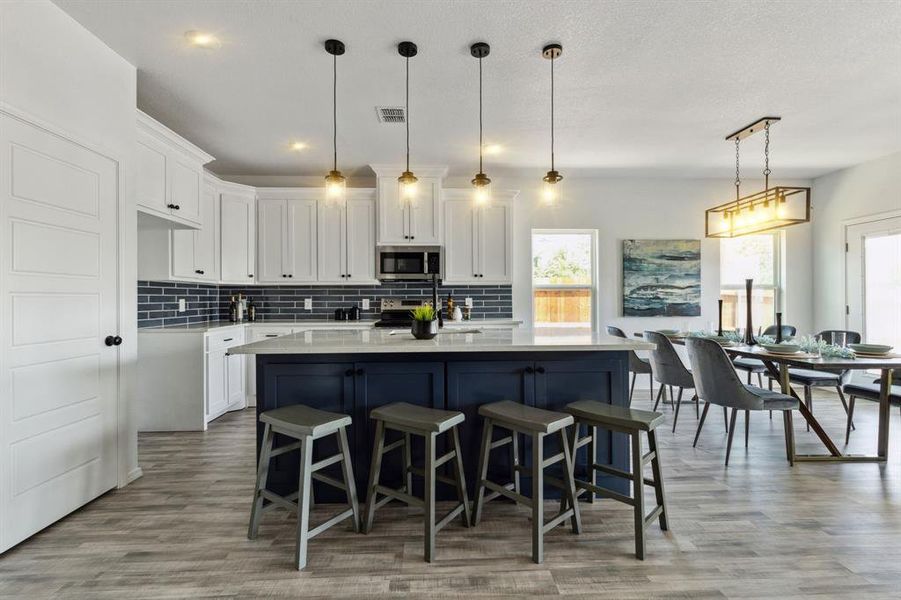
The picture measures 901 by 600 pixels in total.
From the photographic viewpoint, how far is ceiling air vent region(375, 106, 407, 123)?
348 centimetres

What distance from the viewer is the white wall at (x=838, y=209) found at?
184 inches

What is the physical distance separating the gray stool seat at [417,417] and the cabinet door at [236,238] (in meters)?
3.27

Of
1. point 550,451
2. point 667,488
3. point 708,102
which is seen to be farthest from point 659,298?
point 550,451

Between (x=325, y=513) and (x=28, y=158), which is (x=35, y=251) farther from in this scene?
(x=325, y=513)

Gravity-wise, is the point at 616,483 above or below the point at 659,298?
below

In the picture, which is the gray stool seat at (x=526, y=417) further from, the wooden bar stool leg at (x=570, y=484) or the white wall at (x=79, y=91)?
the white wall at (x=79, y=91)

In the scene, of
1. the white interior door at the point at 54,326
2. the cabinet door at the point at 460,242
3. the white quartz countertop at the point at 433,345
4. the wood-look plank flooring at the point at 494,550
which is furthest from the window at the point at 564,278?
the white interior door at the point at 54,326

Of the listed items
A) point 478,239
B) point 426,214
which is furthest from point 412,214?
point 478,239

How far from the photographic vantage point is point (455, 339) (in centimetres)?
256

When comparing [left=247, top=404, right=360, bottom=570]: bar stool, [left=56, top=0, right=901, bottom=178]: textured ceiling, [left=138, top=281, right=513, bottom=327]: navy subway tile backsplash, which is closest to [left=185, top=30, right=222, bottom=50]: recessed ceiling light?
[left=56, top=0, right=901, bottom=178]: textured ceiling

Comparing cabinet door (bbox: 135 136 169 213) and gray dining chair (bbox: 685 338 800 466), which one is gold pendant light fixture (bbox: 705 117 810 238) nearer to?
gray dining chair (bbox: 685 338 800 466)

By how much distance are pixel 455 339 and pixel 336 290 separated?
124 inches

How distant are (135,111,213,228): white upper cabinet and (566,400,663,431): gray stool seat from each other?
3.00m

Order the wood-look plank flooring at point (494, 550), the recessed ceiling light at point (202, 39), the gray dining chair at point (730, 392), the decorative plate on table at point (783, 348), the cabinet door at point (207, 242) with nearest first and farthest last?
1. the wood-look plank flooring at point (494, 550)
2. the recessed ceiling light at point (202, 39)
3. the gray dining chair at point (730, 392)
4. the decorative plate on table at point (783, 348)
5. the cabinet door at point (207, 242)
